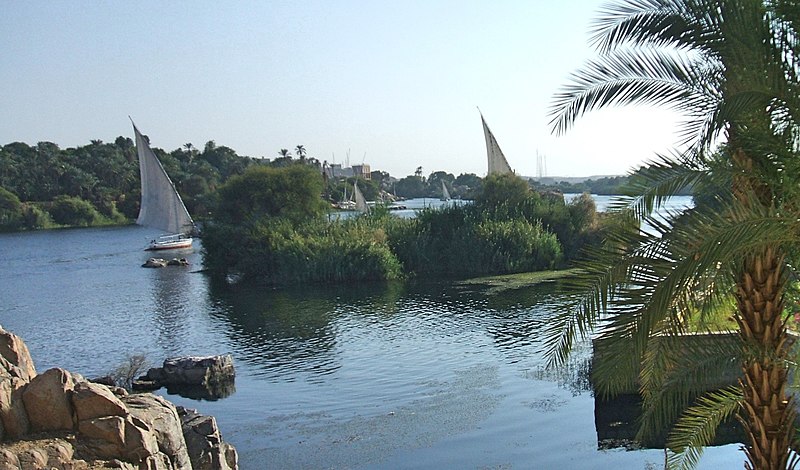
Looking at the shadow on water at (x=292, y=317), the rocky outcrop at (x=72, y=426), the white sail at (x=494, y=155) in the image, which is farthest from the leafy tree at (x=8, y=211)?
the rocky outcrop at (x=72, y=426)

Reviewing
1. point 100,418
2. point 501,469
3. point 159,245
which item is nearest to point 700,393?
point 501,469

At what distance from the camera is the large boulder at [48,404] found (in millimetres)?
6883

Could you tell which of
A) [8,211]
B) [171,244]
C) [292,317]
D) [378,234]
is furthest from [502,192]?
[8,211]

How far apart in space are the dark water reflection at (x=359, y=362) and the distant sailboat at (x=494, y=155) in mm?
16573

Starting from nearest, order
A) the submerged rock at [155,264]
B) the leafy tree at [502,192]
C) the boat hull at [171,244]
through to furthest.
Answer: the leafy tree at [502,192] → the submerged rock at [155,264] → the boat hull at [171,244]

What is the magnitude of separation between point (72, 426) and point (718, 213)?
218 inches

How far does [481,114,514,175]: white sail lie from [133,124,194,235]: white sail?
17.0 meters

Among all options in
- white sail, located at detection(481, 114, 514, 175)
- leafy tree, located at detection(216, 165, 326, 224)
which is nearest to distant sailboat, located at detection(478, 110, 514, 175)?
white sail, located at detection(481, 114, 514, 175)

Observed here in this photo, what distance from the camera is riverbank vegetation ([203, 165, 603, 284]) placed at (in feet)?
102

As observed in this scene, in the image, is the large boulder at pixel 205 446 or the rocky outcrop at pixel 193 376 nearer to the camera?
the large boulder at pixel 205 446

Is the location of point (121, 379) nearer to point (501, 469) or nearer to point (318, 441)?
point (318, 441)

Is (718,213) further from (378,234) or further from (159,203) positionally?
(159,203)

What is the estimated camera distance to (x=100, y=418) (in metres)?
6.94

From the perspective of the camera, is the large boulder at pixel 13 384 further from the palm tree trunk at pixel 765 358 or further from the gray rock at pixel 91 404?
the palm tree trunk at pixel 765 358
